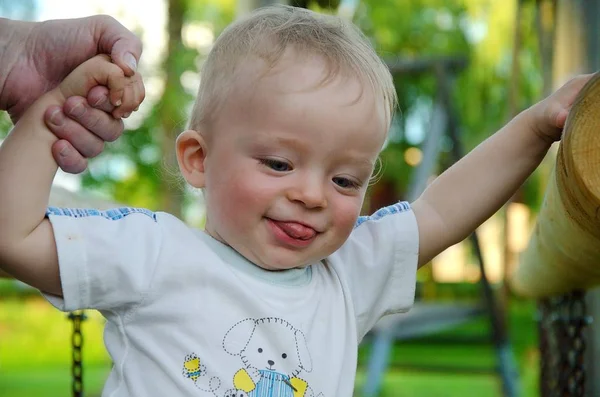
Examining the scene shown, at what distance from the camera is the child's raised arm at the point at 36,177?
3.42 ft

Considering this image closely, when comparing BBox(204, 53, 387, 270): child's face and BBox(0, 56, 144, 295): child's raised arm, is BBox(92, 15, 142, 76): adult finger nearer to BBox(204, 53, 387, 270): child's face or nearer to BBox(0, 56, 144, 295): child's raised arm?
BBox(0, 56, 144, 295): child's raised arm

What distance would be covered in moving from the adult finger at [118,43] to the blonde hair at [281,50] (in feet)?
0.49

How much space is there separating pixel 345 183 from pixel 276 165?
4.4 inches

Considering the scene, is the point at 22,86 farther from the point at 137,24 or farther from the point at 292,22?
the point at 137,24

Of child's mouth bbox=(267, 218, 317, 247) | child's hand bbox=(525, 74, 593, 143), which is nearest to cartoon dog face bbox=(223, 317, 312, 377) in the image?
child's mouth bbox=(267, 218, 317, 247)

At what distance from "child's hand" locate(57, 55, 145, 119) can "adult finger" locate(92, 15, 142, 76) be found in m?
0.01

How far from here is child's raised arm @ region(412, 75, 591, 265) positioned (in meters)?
1.36

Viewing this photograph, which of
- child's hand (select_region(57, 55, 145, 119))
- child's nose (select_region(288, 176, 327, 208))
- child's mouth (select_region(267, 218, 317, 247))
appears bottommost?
child's mouth (select_region(267, 218, 317, 247))

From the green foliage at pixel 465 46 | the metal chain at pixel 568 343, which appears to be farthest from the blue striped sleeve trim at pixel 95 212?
the green foliage at pixel 465 46

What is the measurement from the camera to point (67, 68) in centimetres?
131

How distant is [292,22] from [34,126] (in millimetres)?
427

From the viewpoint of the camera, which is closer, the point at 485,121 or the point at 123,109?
the point at 123,109

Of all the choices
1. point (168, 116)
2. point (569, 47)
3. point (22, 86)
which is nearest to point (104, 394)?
point (22, 86)

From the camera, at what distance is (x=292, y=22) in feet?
4.20
